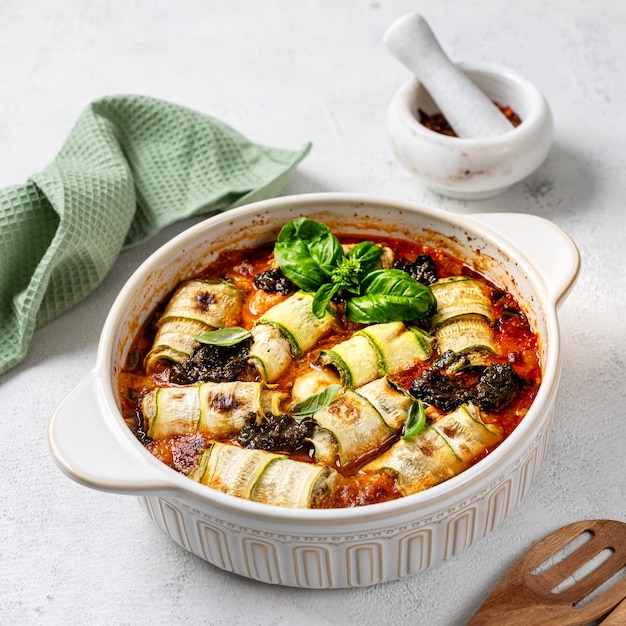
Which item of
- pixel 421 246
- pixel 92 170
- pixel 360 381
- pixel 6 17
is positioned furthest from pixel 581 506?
pixel 6 17

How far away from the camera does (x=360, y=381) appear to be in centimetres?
353

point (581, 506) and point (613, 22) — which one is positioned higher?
point (613, 22)

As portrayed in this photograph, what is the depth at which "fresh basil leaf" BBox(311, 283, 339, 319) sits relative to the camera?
373 cm

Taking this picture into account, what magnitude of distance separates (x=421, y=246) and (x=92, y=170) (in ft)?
5.73

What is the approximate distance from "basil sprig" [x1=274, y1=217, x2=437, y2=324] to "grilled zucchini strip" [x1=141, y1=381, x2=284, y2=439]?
1.64 ft

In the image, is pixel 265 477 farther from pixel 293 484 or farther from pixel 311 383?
pixel 311 383

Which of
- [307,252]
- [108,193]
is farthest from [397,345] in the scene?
[108,193]

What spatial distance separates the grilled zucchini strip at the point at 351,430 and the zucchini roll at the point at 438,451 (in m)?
0.06

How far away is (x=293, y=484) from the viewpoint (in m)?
3.11

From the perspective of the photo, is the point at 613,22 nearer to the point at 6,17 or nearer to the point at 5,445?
the point at 6,17

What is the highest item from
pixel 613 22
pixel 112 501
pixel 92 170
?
pixel 613 22

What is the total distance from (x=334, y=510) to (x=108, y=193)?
2273 millimetres

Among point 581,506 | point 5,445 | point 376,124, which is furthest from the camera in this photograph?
point 376,124

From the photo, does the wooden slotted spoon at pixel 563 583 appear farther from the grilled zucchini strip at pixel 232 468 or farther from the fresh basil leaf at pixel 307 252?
the fresh basil leaf at pixel 307 252
